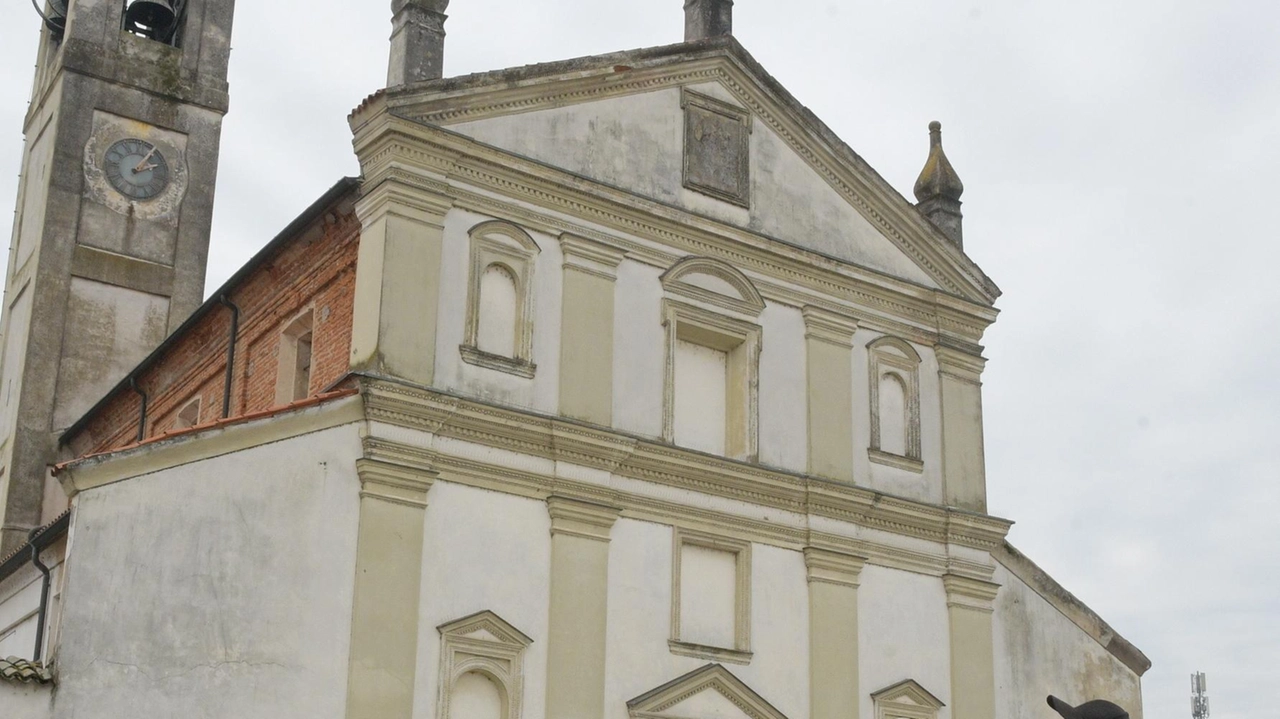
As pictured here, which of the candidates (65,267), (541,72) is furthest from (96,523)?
(65,267)

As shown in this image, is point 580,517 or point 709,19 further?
point 709,19

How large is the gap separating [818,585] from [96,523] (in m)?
8.77

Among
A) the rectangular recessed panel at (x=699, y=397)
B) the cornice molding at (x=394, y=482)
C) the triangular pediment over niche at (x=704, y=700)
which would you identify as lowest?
the triangular pediment over niche at (x=704, y=700)

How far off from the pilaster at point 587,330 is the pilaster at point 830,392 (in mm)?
3028

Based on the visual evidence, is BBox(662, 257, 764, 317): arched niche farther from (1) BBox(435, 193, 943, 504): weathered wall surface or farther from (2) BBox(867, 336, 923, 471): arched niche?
(2) BBox(867, 336, 923, 471): arched niche

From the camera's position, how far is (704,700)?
60.2ft

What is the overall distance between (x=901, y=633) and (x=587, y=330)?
562 cm

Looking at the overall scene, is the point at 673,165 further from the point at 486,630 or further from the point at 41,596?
the point at 41,596

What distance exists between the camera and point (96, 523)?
48.0 feet

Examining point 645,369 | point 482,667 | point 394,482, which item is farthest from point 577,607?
point 645,369

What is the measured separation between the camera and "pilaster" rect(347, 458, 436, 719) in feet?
52.6

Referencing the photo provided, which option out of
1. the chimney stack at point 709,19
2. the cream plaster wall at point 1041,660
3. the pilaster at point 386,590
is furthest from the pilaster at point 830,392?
the pilaster at point 386,590

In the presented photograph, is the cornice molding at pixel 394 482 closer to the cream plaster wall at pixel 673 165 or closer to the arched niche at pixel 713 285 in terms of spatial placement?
the cream plaster wall at pixel 673 165

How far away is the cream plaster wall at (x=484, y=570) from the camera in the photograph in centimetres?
1669
